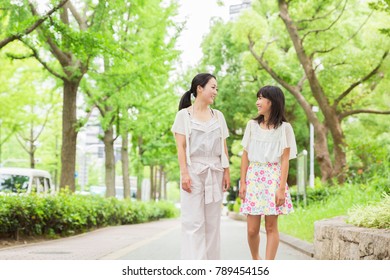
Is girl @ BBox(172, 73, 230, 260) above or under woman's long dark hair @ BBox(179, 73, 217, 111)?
under

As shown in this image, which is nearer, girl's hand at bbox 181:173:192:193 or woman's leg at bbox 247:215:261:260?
girl's hand at bbox 181:173:192:193

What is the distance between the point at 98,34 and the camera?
10297mm

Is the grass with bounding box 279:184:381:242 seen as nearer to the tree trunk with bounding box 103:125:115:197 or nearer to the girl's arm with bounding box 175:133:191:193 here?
the girl's arm with bounding box 175:133:191:193

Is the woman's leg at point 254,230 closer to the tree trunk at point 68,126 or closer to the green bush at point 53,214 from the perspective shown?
the green bush at point 53,214

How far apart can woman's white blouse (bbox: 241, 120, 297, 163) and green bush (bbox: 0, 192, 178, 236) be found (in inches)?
180

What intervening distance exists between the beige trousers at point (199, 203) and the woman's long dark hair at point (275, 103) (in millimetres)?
701

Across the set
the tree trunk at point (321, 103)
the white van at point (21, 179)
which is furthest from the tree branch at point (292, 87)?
the white van at point (21, 179)

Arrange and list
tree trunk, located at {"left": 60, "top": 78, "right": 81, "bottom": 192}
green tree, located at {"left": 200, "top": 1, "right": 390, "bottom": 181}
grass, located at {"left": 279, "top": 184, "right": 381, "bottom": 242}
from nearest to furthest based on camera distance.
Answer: grass, located at {"left": 279, "top": 184, "right": 381, "bottom": 242}
tree trunk, located at {"left": 60, "top": 78, "right": 81, "bottom": 192}
green tree, located at {"left": 200, "top": 1, "right": 390, "bottom": 181}

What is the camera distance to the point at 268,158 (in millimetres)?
5129

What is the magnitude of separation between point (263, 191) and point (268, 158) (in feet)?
0.83

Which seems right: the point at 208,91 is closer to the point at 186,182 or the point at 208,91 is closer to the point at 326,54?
the point at 186,182

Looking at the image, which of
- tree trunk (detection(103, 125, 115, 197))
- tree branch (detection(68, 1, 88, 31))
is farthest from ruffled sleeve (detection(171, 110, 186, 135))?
tree trunk (detection(103, 125, 115, 197))

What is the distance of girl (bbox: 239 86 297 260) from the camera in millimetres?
5105
